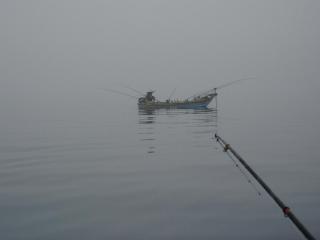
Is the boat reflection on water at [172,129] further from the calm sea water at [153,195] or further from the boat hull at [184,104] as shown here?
the boat hull at [184,104]

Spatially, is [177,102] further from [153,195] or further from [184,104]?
[153,195]

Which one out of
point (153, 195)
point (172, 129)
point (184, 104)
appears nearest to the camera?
point (153, 195)

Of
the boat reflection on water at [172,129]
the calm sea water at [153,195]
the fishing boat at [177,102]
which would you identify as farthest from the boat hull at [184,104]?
the calm sea water at [153,195]

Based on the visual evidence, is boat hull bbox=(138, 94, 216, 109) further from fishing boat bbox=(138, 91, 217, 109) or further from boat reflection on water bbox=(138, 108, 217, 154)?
boat reflection on water bbox=(138, 108, 217, 154)

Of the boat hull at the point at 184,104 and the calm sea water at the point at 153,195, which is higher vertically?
the boat hull at the point at 184,104

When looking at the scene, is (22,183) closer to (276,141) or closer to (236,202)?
(236,202)

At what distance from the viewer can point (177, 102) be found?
340 feet

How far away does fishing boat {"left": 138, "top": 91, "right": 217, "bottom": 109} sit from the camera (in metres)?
102

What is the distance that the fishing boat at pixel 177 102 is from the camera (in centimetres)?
10150

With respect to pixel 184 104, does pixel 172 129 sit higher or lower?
lower

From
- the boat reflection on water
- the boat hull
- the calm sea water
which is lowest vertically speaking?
the boat reflection on water

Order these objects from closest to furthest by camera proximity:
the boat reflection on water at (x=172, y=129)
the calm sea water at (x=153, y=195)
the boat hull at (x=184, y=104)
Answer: the calm sea water at (x=153, y=195) → the boat reflection on water at (x=172, y=129) → the boat hull at (x=184, y=104)


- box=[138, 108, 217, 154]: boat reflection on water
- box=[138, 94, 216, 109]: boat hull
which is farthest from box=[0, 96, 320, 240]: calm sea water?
box=[138, 94, 216, 109]: boat hull

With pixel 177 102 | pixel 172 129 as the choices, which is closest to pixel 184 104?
pixel 177 102
